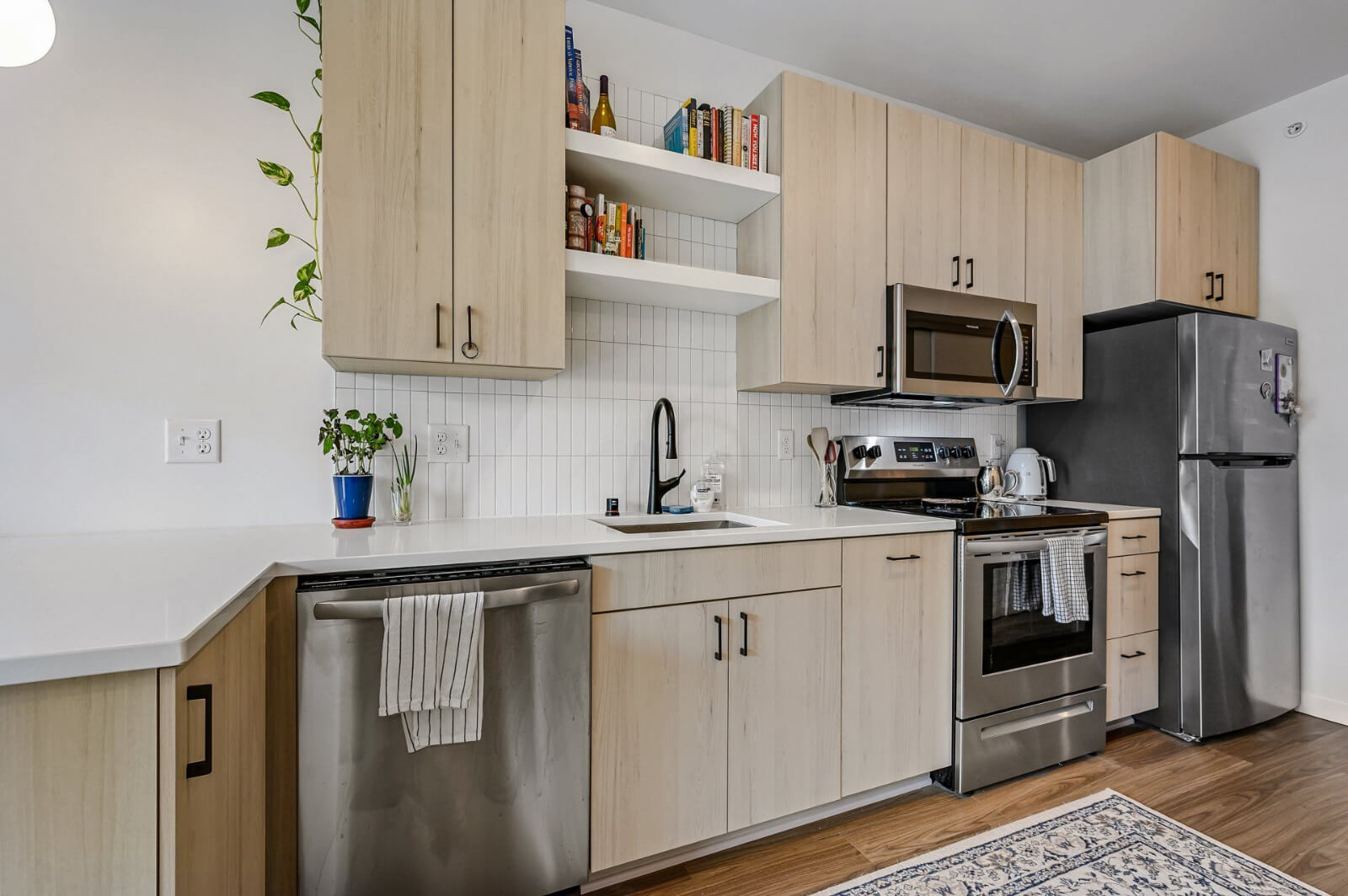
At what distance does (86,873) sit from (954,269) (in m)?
2.71

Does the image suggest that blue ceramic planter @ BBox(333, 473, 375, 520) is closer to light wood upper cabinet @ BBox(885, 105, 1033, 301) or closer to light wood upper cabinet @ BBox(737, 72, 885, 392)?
light wood upper cabinet @ BBox(737, 72, 885, 392)

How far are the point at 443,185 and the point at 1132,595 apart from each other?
112 inches

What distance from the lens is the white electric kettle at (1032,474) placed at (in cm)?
284

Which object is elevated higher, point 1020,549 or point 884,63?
point 884,63

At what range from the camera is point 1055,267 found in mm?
2621

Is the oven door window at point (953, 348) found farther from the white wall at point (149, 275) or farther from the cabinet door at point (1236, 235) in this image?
the white wall at point (149, 275)

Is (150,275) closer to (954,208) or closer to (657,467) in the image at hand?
(657,467)

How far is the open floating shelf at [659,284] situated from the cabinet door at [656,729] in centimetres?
100

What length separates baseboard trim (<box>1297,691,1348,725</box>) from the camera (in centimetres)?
254

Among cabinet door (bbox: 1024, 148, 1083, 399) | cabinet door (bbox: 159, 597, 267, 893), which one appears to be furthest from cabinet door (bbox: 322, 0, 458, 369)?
cabinet door (bbox: 1024, 148, 1083, 399)

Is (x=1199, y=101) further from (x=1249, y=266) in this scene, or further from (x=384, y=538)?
(x=384, y=538)

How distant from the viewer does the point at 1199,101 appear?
2.74 m

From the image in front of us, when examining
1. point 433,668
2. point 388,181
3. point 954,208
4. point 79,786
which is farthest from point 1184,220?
point 79,786

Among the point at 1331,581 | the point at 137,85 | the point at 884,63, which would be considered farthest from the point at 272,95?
the point at 1331,581
